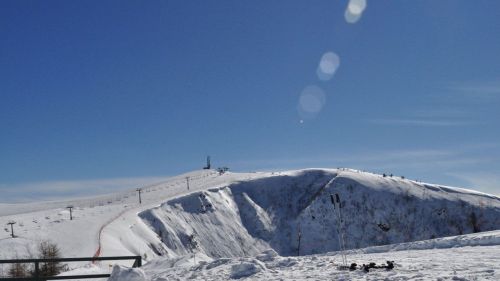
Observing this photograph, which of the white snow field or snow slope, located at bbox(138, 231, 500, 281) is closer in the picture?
snow slope, located at bbox(138, 231, 500, 281)

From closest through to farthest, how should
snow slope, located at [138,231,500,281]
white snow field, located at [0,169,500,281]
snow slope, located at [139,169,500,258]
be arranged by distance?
1. snow slope, located at [138,231,500,281]
2. white snow field, located at [0,169,500,281]
3. snow slope, located at [139,169,500,258]

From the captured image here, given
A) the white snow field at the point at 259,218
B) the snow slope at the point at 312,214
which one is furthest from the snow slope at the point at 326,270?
the snow slope at the point at 312,214

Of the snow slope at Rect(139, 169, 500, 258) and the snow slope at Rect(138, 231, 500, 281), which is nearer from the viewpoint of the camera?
the snow slope at Rect(138, 231, 500, 281)

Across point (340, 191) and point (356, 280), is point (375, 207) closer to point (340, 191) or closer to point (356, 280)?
A: point (340, 191)

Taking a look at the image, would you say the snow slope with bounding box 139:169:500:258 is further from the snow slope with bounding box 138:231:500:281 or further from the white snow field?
the snow slope with bounding box 138:231:500:281

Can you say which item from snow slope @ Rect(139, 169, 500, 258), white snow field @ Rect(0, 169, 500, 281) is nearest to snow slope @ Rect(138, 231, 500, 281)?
white snow field @ Rect(0, 169, 500, 281)

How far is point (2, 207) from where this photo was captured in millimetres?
121312

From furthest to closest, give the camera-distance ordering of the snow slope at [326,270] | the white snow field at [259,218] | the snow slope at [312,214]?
the snow slope at [312,214]
the white snow field at [259,218]
the snow slope at [326,270]

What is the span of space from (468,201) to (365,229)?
90.2ft

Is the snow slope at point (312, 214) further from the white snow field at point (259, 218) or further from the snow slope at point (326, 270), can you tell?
the snow slope at point (326, 270)

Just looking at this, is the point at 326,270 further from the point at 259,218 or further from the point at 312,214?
the point at 312,214

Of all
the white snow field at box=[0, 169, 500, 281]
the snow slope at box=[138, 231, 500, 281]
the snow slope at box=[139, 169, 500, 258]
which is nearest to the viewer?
the snow slope at box=[138, 231, 500, 281]

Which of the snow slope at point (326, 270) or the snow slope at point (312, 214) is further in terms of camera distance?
the snow slope at point (312, 214)

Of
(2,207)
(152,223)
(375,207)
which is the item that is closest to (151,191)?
(152,223)
